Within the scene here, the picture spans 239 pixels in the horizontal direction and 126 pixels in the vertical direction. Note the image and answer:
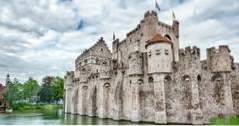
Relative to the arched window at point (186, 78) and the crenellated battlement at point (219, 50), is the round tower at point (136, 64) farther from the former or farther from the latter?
the crenellated battlement at point (219, 50)

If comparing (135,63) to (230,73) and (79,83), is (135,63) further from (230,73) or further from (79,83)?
(79,83)

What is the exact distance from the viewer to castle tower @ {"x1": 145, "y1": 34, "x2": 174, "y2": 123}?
93.8ft

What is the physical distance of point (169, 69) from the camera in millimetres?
29359

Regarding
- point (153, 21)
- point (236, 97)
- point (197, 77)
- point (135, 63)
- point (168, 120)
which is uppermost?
point (153, 21)

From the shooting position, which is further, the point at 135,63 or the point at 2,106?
the point at 2,106

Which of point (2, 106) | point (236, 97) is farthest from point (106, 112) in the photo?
point (2, 106)

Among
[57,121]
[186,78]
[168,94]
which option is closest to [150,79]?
[168,94]

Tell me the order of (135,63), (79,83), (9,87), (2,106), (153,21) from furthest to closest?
(9,87) → (2,106) → (79,83) → (153,21) → (135,63)

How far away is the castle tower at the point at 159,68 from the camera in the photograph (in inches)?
1126

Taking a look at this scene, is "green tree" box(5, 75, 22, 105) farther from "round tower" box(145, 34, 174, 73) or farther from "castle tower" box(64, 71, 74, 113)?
"round tower" box(145, 34, 174, 73)

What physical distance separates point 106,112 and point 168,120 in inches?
441

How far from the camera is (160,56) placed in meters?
29.7

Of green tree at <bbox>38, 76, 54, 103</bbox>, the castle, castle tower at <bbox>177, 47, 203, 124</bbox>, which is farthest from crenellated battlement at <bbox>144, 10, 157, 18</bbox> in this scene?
green tree at <bbox>38, 76, 54, 103</bbox>

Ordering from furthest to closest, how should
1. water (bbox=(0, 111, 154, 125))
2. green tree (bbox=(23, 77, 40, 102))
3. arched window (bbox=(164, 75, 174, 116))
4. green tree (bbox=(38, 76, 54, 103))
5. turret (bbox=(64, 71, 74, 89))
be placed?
green tree (bbox=(38, 76, 54, 103)) < green tree (bbox=(23, 77, 40, 102)) < turret (bbox=(64, 71, 74, 89)) < water (bbox=(0, 111, 154, 125)) < arched window (bbox=(164, 75, 174, 116))
